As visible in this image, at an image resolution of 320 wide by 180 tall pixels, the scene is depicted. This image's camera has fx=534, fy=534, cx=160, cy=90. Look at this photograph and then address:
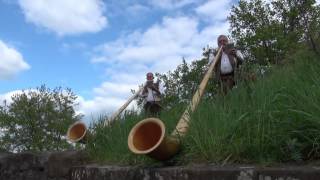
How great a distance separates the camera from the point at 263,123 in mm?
4195

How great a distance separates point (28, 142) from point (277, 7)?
12406 mm

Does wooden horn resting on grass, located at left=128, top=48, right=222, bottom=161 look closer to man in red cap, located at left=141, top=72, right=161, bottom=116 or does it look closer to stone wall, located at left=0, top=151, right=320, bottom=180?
stone wall, located at left=0, top=151, right=320, bottom=180

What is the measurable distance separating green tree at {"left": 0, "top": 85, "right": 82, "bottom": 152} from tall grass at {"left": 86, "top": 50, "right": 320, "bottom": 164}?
17.9 m

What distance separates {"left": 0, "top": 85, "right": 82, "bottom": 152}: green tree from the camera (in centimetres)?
2306

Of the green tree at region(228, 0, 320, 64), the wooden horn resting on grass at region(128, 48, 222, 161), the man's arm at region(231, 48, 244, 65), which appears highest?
the green tree at region(228, 0, 320, 64)

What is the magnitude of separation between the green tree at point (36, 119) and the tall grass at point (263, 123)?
58.7 ft

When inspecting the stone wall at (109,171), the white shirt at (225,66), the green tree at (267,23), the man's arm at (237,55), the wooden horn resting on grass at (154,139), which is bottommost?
the stone wall at (109,171)

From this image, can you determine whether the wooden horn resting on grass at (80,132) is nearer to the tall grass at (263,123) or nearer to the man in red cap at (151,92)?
the tall grass at (263,123)

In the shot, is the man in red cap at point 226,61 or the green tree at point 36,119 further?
the green tree at point 36,119

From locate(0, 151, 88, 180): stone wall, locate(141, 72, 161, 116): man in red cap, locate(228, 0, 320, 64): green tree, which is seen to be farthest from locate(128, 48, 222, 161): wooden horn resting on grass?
locate(228, 0, 320, 64): green tree

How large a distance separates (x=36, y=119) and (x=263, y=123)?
21.0 m

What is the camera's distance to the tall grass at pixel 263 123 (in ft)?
12.6

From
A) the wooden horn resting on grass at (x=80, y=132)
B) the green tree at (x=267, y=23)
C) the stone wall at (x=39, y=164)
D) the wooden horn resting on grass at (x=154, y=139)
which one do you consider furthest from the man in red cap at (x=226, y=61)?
the green tree at (x=267, y=23)

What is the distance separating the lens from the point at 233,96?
4926mm
